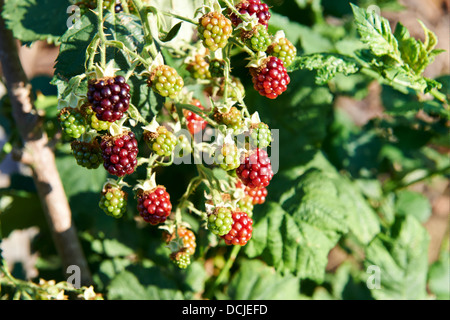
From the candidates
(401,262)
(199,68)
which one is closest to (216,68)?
(199,68)

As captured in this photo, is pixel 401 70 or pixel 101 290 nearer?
pixel 401 70

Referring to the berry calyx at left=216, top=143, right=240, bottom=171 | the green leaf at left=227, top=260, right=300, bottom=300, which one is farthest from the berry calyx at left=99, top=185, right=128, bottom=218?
the green leaf at left=227, top=260, right=300, bottom=300

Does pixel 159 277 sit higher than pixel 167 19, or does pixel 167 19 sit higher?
pixel 167 19

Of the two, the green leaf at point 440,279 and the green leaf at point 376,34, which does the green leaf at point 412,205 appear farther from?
the green leaf at point 376,34

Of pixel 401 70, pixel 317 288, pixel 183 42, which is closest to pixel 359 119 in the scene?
pixel 317 288

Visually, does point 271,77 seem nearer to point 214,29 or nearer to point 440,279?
point 214,29

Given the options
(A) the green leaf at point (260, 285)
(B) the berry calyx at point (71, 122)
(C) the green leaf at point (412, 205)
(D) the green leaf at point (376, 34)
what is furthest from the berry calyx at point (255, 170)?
(C) the green leaf at point (412, 205)

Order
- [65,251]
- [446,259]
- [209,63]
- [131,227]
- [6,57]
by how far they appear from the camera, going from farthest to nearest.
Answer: [446,259], [131,227], [65,251], [6,57], [209,63]

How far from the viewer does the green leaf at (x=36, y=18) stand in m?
1.22

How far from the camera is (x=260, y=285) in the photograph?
152 centimetres

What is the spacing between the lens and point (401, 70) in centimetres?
112

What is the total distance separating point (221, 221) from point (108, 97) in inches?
14.5

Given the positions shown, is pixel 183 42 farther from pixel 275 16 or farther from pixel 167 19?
pixel 275 16

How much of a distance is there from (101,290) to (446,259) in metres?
1.61
